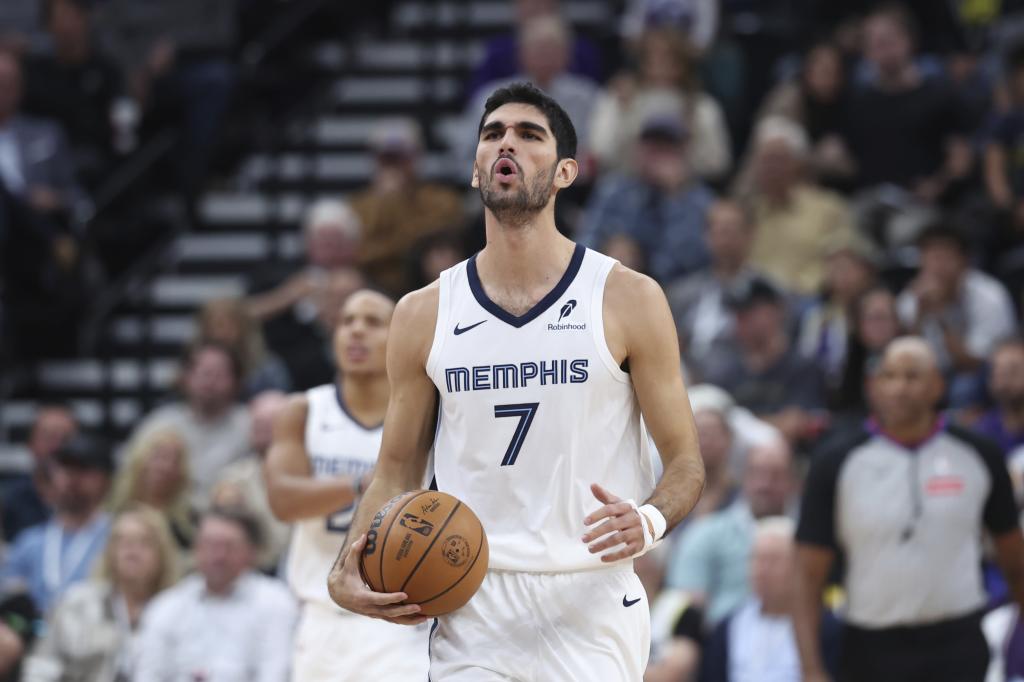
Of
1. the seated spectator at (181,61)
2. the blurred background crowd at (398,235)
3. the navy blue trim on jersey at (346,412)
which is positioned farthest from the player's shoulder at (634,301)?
the seated spectator at (181,61)

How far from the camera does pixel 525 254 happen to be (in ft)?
18.1

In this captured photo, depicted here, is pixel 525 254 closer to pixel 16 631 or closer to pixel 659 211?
pixel 16 631

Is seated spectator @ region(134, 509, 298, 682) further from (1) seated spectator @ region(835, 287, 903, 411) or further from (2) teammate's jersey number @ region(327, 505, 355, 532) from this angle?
(1) seated spectator @ region(835, 287, 903, 411)

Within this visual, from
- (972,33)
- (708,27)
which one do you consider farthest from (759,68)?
(972,33)

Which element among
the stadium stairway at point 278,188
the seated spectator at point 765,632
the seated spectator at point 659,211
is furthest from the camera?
the stadium stairway at point 278,188

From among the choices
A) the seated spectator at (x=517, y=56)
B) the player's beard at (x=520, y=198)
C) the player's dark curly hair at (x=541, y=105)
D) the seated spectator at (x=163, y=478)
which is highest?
the seated spectator at (x=517, y=56)

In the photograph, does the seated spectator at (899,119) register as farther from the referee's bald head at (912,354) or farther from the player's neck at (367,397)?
the player's neck at (367,397)

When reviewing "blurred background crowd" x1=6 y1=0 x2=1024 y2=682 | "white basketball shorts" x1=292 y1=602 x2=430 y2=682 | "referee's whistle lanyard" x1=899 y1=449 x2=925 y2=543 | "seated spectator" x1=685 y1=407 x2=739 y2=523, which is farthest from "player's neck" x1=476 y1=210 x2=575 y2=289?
"seated spectator" x1=685 y1=407 x2=739 y2=523

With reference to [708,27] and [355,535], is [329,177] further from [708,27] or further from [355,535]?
[355,535]

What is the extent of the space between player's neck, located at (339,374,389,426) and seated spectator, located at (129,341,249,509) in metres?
4.12

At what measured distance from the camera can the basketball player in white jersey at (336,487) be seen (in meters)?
7.39

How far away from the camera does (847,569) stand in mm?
8773

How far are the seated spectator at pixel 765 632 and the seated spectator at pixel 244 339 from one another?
4043 millimetres

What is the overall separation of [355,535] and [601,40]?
10.5 metres
